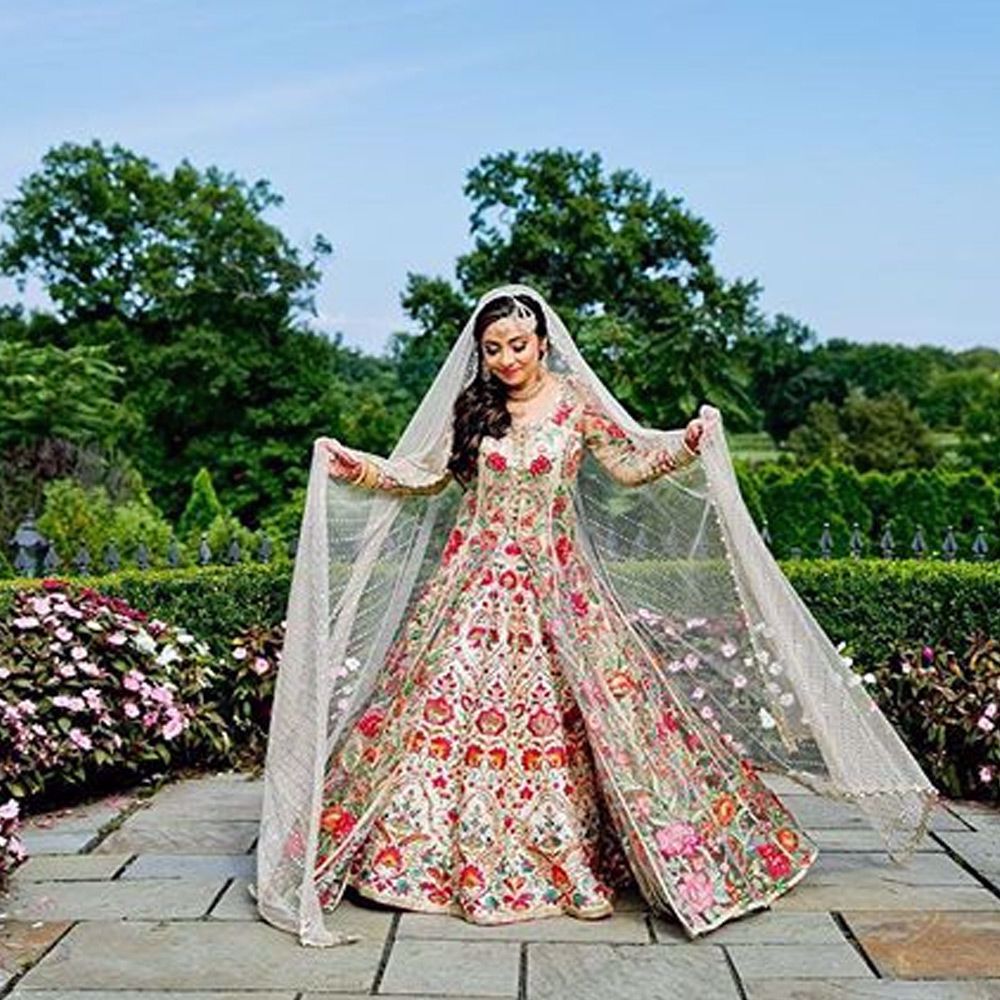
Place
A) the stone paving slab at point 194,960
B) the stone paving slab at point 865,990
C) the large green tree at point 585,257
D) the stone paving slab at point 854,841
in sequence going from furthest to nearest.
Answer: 1. the large green tree at point 585,257
2. the stone paving slab at point 854,841
3. the stone paving slab at point 194,960
4. the stone paving slab at point 865,990

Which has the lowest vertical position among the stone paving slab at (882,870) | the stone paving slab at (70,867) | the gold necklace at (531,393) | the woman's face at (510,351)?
the stone paving slab at (70,867)

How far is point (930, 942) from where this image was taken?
3783 mm

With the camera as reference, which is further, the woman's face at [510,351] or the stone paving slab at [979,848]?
the stone paving slab at [979,848]

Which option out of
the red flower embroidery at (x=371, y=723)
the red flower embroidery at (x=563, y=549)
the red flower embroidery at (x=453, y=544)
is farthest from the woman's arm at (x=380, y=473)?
the red flower embroidery at (x=371, y=723)

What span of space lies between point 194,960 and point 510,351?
68.2 inches

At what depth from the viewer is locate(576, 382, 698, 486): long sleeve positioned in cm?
435

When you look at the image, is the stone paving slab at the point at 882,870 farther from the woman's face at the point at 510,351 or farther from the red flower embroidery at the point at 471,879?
the woman's face at the point at 510,351

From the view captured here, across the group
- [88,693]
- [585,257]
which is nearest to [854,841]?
[88,693]

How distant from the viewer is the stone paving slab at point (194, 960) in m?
3.50

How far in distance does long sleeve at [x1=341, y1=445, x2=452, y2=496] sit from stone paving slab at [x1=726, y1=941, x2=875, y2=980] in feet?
4.89

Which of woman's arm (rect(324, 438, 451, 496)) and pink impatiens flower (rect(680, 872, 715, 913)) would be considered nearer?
pink impatiens flower (rect(680, 872, 715, 913))

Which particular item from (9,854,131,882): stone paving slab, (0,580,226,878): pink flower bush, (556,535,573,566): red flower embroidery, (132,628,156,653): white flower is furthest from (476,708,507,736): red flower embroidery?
(132,628,156,653): white flower

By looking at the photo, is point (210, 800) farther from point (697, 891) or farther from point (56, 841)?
point (697, 891)

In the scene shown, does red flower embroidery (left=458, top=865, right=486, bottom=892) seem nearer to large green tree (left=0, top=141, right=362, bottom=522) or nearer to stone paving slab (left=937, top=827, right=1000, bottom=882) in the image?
stone paving slab (left=937, top=827, right=1000, bottom=882)
